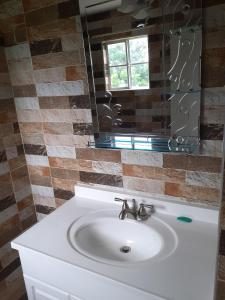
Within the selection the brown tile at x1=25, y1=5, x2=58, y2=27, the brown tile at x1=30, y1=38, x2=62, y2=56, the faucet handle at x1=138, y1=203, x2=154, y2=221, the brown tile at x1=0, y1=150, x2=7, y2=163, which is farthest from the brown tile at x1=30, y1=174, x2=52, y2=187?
the brown tile at x1=25, y1=5, x2=58, y2=27

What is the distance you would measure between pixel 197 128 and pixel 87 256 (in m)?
0.75

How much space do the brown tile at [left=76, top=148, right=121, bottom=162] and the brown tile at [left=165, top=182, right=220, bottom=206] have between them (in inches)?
12.8

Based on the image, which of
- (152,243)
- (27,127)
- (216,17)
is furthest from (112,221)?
(216,17)

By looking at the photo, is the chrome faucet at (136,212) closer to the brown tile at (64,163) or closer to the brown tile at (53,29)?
the brown tile at (64,163)

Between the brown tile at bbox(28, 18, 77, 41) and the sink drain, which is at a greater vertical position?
the brown tile at bbox(28, 18, 77, 41)

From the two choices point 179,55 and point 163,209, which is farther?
point 163,209

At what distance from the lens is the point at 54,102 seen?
1.47 m

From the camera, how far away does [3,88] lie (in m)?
1.55

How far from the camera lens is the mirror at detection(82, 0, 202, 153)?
1.05 m

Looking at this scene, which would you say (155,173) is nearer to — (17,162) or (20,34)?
(17,162)

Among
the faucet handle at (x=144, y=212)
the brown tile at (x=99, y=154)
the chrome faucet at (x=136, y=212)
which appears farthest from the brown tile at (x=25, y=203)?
the faucet handle at (x=144, y=212)

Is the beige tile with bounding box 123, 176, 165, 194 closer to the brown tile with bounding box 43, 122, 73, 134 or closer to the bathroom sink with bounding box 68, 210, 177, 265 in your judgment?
the bathroom sink with bounding box 68, 210, 177, 265

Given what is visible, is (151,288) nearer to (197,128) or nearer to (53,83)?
(197,128)

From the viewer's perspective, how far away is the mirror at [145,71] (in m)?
1.05
